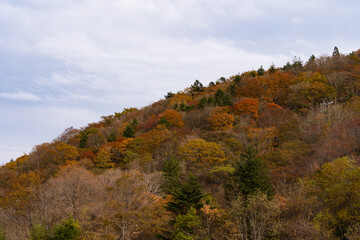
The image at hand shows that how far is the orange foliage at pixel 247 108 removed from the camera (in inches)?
2077

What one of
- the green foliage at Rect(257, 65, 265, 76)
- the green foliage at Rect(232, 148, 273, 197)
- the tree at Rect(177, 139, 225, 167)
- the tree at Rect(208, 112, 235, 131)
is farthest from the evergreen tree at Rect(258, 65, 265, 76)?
the green foliage at Rect(232, 148, 273, 197)

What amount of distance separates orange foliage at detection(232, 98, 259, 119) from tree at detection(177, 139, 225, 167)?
1580 cm

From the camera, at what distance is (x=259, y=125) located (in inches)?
1961

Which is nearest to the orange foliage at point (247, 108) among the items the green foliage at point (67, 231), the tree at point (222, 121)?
the tree at point (222, 121)

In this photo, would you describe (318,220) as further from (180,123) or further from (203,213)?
(180,123)

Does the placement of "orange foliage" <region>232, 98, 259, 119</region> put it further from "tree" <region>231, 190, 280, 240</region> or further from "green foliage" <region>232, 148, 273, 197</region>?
"tree" <region>231, 190, 280, 240</region>

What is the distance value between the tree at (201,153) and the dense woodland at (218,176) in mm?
145

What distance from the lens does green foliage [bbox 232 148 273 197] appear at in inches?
970

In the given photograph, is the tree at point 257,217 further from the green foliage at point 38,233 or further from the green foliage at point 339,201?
the green foliage at point 38,233

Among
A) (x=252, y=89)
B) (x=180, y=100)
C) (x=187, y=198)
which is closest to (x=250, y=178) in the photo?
(x=187, y=198)

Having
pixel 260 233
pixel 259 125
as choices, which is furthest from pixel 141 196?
pixel 259 125

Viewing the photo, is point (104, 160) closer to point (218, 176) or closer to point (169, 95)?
point (218, 176)

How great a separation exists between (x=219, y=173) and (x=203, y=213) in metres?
13.2

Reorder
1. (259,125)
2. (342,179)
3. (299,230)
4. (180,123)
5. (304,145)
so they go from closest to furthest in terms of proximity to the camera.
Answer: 1. (299,230)
2. (342,179)
3. (304,145)
4. (259,125)
5. (180,123)
